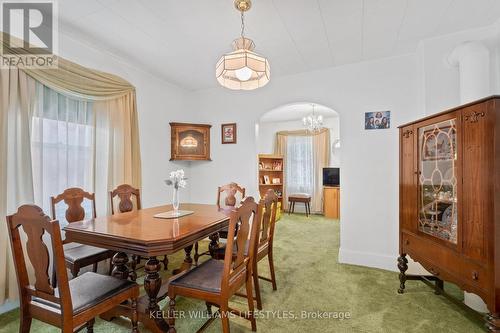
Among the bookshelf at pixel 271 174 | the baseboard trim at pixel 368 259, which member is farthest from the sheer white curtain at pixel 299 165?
the baseboard trim at pixel 368 259

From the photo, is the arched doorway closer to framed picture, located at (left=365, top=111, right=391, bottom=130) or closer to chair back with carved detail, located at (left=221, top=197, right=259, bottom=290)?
framed picture, located at (left=365, top=111, right=391, bottom=130)

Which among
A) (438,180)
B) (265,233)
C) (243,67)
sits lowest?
(265,233)

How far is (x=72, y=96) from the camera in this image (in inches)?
97.0

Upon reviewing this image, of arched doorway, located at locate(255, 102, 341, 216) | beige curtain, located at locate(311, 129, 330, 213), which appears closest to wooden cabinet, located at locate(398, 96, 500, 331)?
arched doorway, located at locate(255, 102, 341, 216)

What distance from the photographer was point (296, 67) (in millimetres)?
3211

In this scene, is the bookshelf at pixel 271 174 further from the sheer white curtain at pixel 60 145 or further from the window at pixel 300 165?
the sheer white curtain at pixel 60 145

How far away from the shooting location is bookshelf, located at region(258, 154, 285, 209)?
251 inches

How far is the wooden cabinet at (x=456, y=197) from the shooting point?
142cm

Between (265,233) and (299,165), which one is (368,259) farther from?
(299,165)

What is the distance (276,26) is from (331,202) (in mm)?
4635

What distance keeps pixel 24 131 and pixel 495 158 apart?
3.56 meters

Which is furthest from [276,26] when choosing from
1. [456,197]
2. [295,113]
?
[295,113]

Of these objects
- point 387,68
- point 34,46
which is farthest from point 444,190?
point 34,46

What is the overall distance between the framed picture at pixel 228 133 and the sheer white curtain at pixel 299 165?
3.27 m
